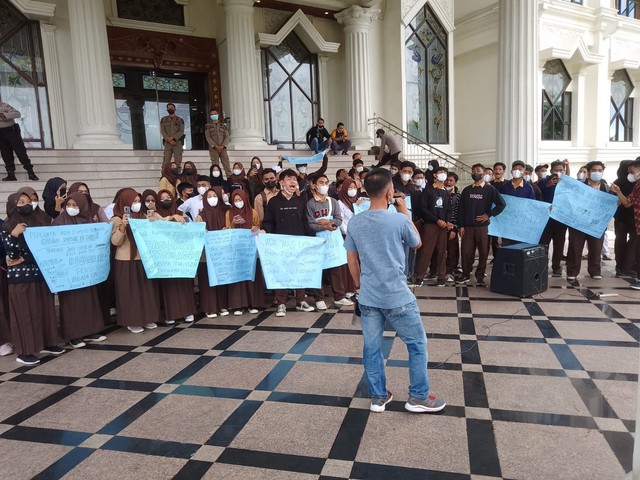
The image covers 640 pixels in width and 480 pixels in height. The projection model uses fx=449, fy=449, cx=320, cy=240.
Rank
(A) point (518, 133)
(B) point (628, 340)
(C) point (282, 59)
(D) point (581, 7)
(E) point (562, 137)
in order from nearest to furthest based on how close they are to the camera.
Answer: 1. (B) point (628, 340)
2. (A) point (518, 133)
3. (C) point (282, 59)
4. (D) point (581, 7)
5. (E) point (562, 137)

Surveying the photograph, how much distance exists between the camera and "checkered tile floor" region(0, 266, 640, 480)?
2676mm

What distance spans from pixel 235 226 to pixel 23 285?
2374mm

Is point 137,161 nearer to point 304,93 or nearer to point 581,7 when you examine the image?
point 304,93

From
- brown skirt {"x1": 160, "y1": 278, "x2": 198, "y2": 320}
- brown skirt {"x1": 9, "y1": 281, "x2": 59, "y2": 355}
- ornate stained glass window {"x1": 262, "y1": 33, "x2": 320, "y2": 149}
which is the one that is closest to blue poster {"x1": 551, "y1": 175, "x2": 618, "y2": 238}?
brown skirt {"x1": 160, "y1": 278, "x2": 198, "y2": 320}

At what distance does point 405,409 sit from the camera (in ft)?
10.6

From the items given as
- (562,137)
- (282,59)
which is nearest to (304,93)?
(282,59)

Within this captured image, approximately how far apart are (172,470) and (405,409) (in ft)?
5.27

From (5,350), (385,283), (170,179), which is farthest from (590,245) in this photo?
(5,350)

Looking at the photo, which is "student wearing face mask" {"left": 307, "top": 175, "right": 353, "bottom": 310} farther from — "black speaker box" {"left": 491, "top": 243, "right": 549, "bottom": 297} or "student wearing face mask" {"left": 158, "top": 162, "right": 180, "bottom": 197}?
"student wearing face mask" {"left": 158, "top": 162, "right": 180, "bottom": 197}

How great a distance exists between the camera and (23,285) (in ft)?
14.6

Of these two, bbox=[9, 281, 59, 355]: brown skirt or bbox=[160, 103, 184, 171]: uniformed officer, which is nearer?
bbox=[9, 281, 59, 355]: brown skirt

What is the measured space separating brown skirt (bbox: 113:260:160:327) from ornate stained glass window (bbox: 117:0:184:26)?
35.0 ft

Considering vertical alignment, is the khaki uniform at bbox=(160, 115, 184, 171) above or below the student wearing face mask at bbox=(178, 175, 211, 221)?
above

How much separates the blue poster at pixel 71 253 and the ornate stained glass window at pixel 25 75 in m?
8.99
